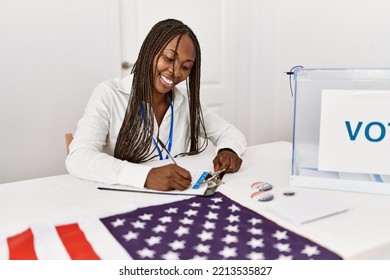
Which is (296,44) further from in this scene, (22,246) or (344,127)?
(22,246)

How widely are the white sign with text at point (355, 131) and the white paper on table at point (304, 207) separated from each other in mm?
141

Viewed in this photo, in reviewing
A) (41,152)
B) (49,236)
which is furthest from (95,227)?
(41,152)

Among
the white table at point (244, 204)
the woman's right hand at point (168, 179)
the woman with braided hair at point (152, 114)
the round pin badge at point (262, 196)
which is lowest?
the white table at point (244, 204)

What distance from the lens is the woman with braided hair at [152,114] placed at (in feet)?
4.18

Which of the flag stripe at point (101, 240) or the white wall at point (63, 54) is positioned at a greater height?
the white wall at point (63, 54)

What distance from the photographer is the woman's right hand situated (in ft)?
3.37

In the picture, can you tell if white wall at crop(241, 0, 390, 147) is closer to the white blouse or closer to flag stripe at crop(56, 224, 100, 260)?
the white blouse

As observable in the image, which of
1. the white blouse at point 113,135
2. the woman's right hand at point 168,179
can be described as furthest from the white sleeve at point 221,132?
the woman's right hand at point 168,179

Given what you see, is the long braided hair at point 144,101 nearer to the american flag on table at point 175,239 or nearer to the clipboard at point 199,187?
→ the clipboard at point 199,187

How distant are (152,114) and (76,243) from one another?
0.76 metres

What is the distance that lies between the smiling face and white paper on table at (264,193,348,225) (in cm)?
65

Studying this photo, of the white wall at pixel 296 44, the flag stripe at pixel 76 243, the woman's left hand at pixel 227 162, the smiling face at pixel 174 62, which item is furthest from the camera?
the white wall at pixel 296 44

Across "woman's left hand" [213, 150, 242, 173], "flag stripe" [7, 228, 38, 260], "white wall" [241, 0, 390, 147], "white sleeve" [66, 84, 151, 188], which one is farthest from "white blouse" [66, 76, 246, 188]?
"white wall" [241, 0, 390, 147]
